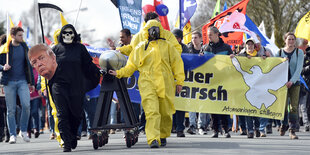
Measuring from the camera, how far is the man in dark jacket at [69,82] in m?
10.6

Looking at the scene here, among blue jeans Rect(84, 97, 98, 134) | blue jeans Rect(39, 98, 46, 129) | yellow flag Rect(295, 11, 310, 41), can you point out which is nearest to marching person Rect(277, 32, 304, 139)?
yellow flag Rect(295, 11, 310, 41)

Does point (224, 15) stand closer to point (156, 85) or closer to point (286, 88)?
point (286, 88)

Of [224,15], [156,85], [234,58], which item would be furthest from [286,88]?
[156,85]

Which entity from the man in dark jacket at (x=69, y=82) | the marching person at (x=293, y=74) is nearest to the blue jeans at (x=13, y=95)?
the man in dark jacket at (x=69, y=82)

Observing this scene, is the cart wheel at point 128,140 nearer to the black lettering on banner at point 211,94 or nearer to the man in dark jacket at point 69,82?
the man in dark jacket at point 69,82

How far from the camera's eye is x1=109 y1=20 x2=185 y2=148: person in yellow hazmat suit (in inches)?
418

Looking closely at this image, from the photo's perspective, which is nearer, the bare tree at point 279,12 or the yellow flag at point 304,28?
the yellow flag at point 304,28

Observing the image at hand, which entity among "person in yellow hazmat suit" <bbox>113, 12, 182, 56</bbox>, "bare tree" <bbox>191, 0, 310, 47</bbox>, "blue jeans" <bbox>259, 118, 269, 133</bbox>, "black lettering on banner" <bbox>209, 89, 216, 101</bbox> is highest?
"bare tree" <bbox>191, 0, 310, 47</bbox>

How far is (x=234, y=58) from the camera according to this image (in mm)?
13883

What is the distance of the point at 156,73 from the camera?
35.1 ft

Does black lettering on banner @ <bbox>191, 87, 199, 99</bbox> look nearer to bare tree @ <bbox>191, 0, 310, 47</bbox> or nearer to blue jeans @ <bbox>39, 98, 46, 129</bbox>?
blue jeans @ <bbox>39, 98, 46, 129</bbox>

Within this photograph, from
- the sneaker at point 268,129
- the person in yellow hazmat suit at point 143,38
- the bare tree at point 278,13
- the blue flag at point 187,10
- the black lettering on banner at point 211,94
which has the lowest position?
the sneaker at point 268,129

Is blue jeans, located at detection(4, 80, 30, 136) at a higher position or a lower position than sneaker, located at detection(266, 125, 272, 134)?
higher

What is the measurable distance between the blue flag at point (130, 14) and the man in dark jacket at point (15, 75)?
2051 mm
